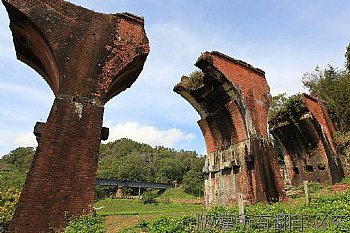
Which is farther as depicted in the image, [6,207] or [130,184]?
[130,184]

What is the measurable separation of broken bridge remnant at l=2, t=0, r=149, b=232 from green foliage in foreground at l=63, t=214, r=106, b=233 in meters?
0.18

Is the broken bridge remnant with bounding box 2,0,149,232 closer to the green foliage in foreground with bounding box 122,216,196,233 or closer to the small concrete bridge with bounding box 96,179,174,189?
the green foliage in foreground with bounding box 122,216,196,233

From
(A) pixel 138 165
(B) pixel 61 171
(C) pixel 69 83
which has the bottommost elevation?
(B) pixel 61 171

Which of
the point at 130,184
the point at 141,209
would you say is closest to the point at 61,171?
the point at 141,209

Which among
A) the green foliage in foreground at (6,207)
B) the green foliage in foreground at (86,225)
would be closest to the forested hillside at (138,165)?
the green foliage in foreground at (6,207)

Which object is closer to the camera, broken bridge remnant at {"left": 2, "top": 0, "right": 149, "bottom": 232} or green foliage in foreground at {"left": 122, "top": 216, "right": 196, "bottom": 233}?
green foliage in foreground at {"left": 122, "top": 216, "right": 196, "bottom": 233}

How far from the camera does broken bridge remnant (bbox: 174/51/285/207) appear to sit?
A: 461 inches

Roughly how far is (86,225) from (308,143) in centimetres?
1450

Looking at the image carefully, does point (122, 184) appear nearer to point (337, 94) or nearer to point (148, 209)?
point (148, 209)

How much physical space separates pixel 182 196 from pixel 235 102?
2823 cm

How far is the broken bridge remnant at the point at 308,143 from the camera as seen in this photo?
1702cm

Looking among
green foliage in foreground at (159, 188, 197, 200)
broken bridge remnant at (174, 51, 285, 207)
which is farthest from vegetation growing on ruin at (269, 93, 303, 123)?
green foliage in foreground at (159, 188, 197, 200)

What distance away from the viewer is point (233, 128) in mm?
12953

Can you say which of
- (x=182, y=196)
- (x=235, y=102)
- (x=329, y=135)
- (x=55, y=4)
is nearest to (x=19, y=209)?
(x=55, y=4)
